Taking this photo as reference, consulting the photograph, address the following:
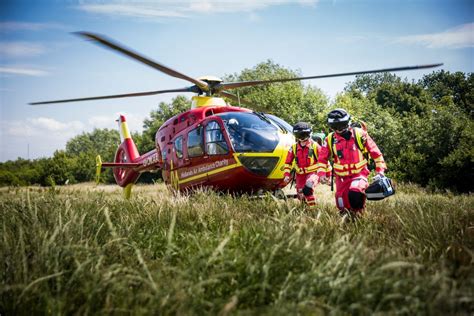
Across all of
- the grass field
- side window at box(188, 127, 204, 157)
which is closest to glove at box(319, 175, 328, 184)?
the grass field

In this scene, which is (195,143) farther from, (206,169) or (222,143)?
(222,143)

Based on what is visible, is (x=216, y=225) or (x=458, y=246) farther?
(x=216, y=225)

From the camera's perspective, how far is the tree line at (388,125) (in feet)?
46.6

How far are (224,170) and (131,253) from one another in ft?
15.3

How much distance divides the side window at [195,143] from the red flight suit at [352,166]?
11.6ft

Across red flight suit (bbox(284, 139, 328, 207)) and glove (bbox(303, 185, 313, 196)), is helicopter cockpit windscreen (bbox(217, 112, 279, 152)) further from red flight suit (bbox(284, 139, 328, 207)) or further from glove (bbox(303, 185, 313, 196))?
glove (bbox(303, 185, 313, 196))

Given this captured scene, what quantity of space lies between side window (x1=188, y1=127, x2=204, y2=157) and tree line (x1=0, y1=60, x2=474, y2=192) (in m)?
1.89

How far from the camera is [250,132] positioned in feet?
25.8

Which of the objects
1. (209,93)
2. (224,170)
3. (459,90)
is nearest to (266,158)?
(224,170)

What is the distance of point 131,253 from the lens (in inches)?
133

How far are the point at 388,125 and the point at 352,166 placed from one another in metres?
23.0

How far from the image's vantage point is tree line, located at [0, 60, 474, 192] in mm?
14219

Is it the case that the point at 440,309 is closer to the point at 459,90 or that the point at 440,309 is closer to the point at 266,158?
the point at 266,158

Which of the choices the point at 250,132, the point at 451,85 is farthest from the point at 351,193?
the point at 451,85
